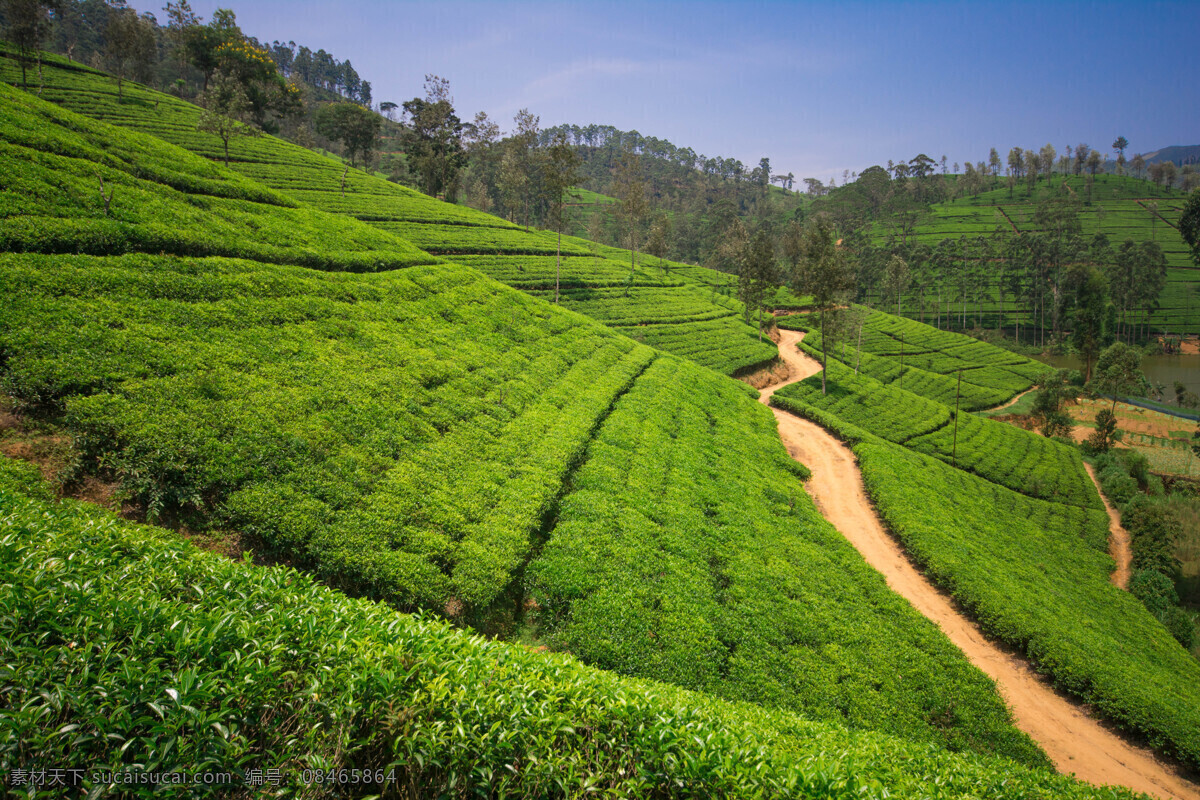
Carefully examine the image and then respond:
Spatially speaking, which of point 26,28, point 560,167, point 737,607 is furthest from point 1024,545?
point 26,28

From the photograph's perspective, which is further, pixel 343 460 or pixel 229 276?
pixel 229 276

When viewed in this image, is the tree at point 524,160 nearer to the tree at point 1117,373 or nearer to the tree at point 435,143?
the tree at point 435,143

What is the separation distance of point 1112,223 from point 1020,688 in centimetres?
17580

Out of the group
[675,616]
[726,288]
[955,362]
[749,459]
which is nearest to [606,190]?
[726,288]

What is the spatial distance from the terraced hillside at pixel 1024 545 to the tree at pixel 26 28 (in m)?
77.0

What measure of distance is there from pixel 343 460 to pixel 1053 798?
15.8m

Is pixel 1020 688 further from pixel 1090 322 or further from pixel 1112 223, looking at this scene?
pixel 1112 223

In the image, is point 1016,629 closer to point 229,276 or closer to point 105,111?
point 229,276

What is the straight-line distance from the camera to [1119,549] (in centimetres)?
2994

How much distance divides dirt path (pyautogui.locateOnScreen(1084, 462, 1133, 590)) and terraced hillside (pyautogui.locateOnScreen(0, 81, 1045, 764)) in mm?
21370

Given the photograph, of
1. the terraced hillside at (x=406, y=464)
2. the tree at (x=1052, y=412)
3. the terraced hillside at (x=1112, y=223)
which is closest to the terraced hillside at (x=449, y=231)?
the terraced hillside at (x=406, y=464)

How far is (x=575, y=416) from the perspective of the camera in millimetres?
20203

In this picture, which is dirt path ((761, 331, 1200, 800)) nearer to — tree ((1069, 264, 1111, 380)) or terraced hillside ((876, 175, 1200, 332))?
tree ((1069, 264, 1111, 380))

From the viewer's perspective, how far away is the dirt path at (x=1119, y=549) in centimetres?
2667
